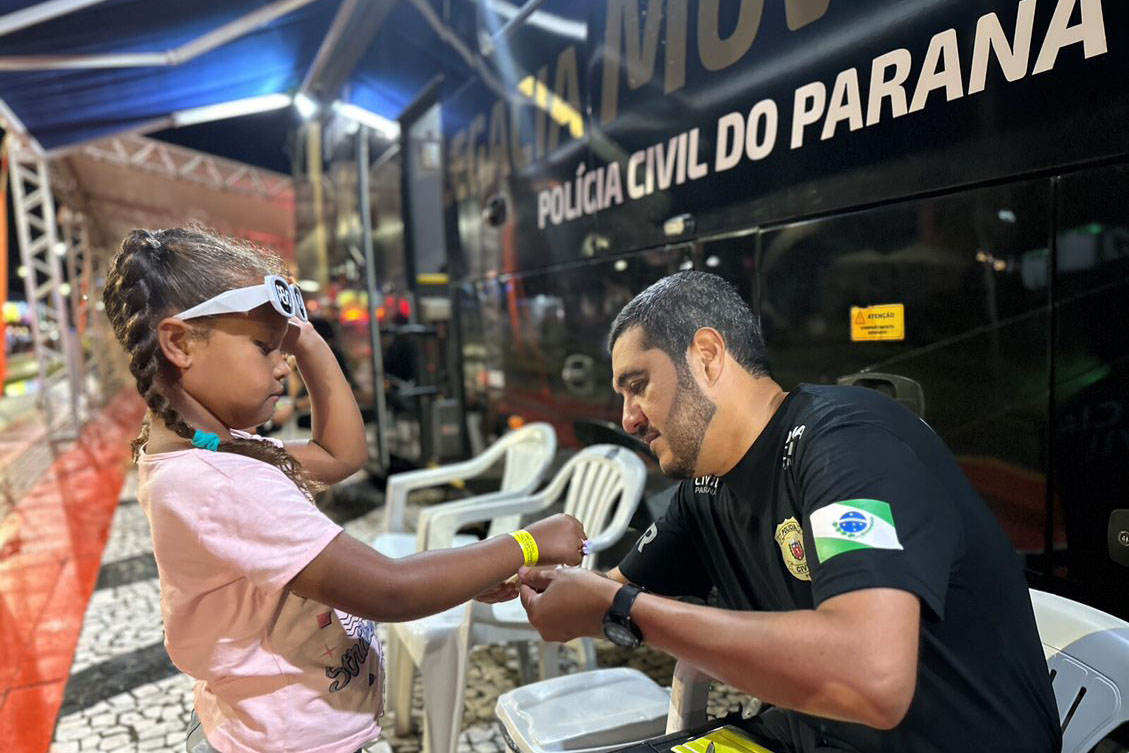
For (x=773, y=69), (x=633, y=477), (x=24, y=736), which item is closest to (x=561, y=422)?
(x=633, y=477)

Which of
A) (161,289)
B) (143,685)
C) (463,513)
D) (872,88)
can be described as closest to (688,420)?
(161,289)

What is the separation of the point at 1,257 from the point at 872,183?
8.18 metres

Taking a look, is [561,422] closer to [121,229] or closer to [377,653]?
[377,653]

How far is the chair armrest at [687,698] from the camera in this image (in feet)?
4.76

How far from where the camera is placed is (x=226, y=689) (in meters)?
1.09

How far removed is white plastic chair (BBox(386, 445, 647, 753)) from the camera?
2008mm

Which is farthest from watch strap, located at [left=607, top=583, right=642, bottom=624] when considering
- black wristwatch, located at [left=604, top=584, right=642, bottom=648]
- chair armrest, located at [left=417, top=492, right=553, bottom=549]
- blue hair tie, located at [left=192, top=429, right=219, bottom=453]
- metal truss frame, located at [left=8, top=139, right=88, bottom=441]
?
metal truss frame, located at [left=8, top=139, right=88, bottom=441]

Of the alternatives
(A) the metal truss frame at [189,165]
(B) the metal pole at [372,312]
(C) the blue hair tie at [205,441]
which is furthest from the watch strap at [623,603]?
(A) the metal truss frame at [189,165]

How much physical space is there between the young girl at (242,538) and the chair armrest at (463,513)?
1.48m

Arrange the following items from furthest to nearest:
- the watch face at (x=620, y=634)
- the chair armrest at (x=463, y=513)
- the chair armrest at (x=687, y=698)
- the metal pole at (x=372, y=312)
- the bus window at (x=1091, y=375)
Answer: the metal pole at (x=372, y=312) < the chair armrest at (x=463, y=513) < the chair armrest at (x=687, y=698) < the bus window at (x=1091, y=375) < the watch face at (x=620, y=634)

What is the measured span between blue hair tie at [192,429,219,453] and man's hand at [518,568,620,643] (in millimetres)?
574

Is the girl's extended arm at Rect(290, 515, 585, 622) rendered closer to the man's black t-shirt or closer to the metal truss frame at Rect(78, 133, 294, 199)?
the man's black t-shirt

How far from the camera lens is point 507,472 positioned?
333 centimetres

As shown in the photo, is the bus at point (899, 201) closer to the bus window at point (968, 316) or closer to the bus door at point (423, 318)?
the bus window at point (968, 316)
